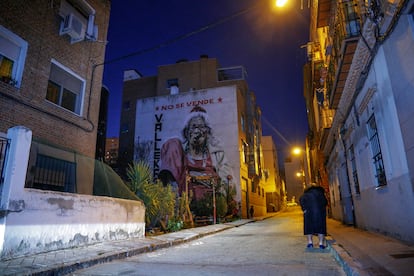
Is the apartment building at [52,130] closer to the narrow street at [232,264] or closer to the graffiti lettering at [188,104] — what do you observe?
the narrow street at [232,264]

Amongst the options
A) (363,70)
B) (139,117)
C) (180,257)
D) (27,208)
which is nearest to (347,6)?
(363,70)

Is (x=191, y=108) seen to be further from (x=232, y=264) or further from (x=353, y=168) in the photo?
(x=232, y=264)

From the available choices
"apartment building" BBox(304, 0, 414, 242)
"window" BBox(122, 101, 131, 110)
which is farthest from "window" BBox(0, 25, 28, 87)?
"window" BBox(122, 101, 131, 110)

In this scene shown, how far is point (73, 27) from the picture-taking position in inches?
455

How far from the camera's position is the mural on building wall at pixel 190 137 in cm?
2795

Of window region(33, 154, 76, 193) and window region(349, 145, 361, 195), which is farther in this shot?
window region(349, 145, 361, 195)

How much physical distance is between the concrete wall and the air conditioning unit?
7089 millimetres

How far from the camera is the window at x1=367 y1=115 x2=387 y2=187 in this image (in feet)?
27.0

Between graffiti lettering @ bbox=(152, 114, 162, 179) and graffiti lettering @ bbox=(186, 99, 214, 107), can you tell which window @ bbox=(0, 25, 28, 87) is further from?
graffiti lettering @ bbox=(186, 99, 214, 107)

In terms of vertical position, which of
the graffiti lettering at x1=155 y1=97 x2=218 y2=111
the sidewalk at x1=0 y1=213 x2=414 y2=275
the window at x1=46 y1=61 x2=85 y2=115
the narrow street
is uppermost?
the graffiti lettering at x1=155 y1=97 x2=218 y2=111

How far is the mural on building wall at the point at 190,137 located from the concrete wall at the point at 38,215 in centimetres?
1891

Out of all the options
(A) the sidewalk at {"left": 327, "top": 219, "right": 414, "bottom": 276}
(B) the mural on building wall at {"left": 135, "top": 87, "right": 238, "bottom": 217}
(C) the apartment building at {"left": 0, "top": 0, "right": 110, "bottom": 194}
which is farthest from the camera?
(B) the mural on building wall at {"left": 135, "top": 87, "right": 238, "bottom": 217}

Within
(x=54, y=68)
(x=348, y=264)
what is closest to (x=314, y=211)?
(x=348, y=264)

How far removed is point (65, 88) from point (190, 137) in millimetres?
18158
